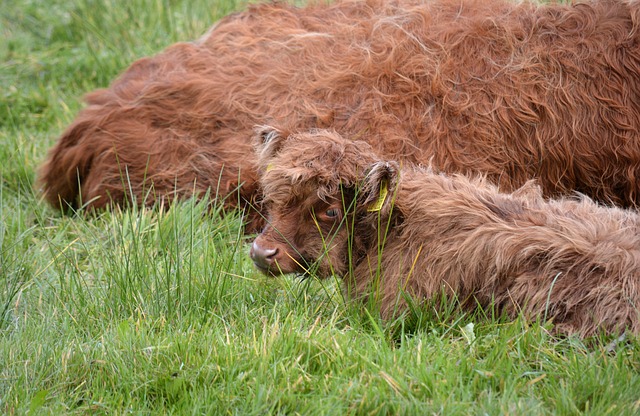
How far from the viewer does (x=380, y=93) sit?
5.68 meters

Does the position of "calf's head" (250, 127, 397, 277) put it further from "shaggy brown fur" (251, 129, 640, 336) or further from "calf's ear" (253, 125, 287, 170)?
"calf's ear" (253, 125, 287, 170)

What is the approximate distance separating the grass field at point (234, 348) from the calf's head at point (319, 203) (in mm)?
177

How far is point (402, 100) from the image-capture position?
18.5ft

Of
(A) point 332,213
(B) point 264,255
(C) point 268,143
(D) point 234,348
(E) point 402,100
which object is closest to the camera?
(D) point 234,348

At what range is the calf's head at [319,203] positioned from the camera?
173 inches

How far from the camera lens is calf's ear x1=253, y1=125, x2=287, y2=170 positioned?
15.9ft

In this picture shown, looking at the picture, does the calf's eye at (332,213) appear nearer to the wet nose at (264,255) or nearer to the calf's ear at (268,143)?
the wet nose at (264,255)

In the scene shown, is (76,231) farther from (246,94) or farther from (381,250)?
(381,250)

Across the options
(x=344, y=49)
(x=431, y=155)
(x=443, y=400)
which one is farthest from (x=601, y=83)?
(x=443, y=400)

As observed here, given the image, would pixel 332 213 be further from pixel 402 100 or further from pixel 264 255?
pixel 402 100

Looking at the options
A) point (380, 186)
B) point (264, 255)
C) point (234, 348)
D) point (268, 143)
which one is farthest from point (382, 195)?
point (234, 348)

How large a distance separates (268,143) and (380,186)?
0.76 m

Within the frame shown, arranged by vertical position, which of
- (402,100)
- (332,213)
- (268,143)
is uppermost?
(268,143)

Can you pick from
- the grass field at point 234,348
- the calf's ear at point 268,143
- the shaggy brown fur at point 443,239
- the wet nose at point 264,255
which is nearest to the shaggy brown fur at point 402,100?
the calf's ear at point 268,143
